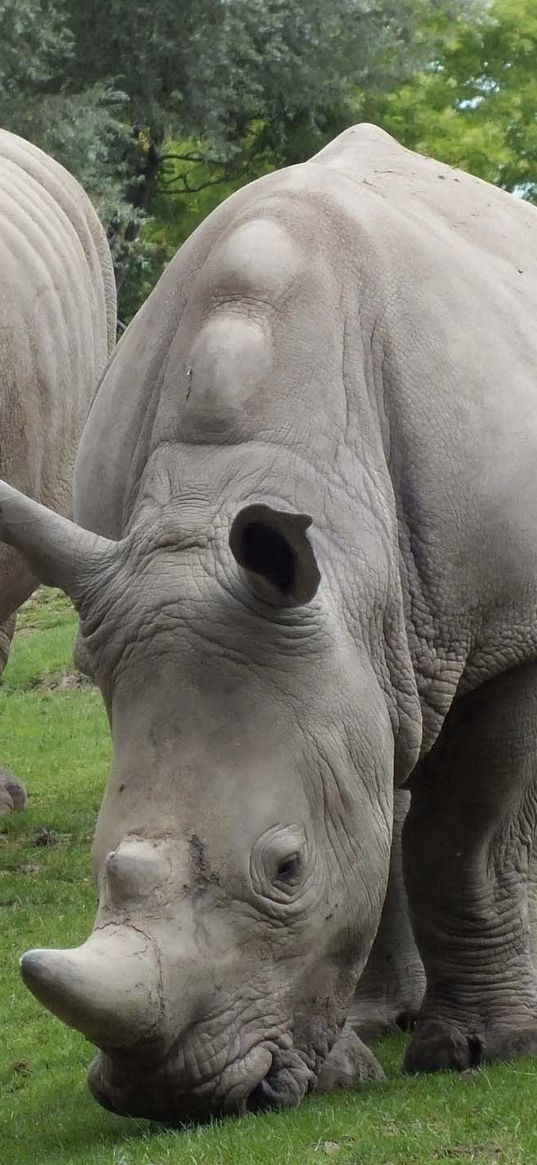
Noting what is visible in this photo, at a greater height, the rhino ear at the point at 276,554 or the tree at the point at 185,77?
the rhino ear at the point at 276,554

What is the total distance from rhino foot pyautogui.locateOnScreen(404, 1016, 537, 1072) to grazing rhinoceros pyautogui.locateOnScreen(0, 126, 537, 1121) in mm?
11

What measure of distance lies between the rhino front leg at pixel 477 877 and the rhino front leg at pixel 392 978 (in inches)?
24.6

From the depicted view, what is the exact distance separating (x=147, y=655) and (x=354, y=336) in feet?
3.89

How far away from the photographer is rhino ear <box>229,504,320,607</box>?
5.10 meters

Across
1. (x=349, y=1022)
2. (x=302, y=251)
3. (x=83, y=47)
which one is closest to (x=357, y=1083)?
(x=349, y=1022)

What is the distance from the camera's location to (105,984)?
4.97 metres

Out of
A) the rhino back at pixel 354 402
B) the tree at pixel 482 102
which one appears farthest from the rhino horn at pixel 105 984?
the tree at pixel 482 102

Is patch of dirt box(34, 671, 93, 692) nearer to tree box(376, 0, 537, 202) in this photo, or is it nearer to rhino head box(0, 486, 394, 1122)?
rhino head box(0, 486, 394, 1122)

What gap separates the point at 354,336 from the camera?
20.0 feet

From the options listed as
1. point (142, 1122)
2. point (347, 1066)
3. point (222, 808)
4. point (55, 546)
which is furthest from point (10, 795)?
point (222, 808)

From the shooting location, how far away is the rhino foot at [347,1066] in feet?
20.5

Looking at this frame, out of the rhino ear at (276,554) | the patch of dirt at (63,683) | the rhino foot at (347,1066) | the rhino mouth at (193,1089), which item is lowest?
the patch of dirt at (63,683)

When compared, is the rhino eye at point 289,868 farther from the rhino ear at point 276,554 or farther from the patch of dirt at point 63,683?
the patch of dirt at point 63,683

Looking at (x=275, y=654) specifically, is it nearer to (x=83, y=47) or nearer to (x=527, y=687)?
(x=527, y=687)
